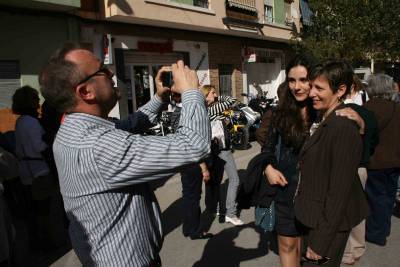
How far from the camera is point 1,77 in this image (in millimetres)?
8664

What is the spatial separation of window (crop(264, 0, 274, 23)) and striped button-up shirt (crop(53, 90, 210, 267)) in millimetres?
17184

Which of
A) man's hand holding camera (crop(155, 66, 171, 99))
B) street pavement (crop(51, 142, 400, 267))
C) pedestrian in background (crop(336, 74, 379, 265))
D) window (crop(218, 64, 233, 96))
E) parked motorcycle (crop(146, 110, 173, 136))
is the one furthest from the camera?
window (crop(218, 64, 233, 96))

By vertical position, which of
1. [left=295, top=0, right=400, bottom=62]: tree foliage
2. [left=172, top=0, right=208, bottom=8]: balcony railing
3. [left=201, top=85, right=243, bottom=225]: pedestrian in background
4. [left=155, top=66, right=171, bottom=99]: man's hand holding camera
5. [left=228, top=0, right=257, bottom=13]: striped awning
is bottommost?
[left=201, top=85, right=243, bottom=225]: pedestrian in background

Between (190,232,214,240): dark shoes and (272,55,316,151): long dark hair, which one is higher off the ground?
(272,55,316,151): long dark hair

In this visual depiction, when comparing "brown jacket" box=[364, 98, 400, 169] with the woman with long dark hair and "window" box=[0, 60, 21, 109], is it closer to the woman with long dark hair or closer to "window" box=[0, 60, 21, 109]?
the woman with long dark hair

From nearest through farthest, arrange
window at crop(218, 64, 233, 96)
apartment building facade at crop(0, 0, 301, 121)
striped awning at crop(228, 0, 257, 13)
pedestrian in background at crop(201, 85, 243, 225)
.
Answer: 1. pedestrian in background at crop(201, 85, 243, 225)
2. apartment building facade at crop(0, 0, 301, 121)
3. striped awning at crop(228, 0, 257, 13)
4. window at crop(218, 64, 233, 96)

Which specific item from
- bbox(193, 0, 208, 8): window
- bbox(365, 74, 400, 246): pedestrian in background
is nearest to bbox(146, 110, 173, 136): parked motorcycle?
bbox(193, 0, 208, 8): window

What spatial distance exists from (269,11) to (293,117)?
16.5 m

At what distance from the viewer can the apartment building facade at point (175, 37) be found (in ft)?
33.8

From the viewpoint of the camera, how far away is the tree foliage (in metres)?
15.4

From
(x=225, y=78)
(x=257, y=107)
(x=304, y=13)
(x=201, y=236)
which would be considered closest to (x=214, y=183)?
(x=201, y=236)

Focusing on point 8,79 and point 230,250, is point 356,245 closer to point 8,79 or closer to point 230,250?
point 230,250

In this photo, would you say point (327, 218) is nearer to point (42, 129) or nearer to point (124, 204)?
point (124, 204)

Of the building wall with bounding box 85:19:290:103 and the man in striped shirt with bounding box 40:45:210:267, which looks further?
the building wall with bounding box 85:19:290:103
